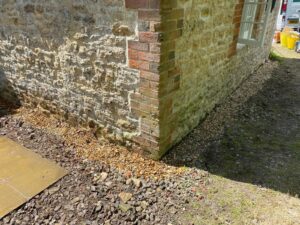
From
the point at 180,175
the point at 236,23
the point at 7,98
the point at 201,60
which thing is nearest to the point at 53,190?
the point at 180,175

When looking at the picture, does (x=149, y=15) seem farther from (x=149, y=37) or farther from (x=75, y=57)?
(x=75, y=57)

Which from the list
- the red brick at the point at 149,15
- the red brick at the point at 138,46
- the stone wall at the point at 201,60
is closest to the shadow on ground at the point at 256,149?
the stone wall at the point at 201,60

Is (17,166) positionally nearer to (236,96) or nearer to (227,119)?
(227,119)

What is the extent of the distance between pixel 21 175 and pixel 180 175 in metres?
1.86

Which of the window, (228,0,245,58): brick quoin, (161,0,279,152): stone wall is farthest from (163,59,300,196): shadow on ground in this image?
the window

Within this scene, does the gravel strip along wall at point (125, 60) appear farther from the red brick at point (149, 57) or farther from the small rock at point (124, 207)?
the small rock at point (124, 207)

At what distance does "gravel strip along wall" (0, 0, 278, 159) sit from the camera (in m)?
2.82

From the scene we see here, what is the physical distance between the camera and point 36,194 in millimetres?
2877

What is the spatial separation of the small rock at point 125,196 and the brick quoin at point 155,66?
0.63 meters

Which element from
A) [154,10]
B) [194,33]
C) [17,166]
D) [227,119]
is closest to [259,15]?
[227,119]

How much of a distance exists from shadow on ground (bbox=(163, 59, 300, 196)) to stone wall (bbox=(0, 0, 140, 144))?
3.06 feet

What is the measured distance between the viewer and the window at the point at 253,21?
4.86 metres

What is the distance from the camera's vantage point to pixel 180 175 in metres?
3.13

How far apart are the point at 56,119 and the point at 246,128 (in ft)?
9.83
